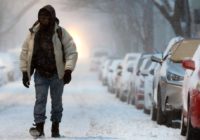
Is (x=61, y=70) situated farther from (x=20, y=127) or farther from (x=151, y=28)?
(x=151, y=28)

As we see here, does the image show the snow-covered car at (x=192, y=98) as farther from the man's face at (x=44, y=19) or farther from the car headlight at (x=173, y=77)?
the car headlight at (x=173, y=77)

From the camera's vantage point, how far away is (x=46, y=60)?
40.4 feet

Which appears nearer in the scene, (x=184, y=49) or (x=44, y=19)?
(x=44, y=19)

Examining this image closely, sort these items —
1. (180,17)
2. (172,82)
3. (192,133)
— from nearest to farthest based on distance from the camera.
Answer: (192,133)
(172,82)
(180,17)

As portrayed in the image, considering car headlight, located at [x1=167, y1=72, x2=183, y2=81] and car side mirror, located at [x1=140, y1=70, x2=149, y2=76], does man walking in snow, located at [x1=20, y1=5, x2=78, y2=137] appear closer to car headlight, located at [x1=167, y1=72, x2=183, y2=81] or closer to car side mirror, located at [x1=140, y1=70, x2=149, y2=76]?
car headlight, located at [x1=167, y1=72, x2=183, y2=81]

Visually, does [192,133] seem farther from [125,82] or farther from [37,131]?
[125,82]

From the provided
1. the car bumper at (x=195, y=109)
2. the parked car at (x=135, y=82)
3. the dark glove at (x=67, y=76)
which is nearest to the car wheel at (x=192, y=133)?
the car bumper at (x=195, y=109)

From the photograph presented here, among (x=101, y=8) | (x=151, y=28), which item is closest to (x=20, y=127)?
(x=151, y=28)

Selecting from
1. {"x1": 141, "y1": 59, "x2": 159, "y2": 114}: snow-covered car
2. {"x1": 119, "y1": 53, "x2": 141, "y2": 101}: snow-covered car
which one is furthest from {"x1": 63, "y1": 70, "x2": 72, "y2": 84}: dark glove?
{"x1": 119, "y1": 53, "x2": 141, "y2": 101}: snow-covered car

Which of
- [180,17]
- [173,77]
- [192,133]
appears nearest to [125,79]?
[180,17]

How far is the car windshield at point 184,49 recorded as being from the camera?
17.1 meters

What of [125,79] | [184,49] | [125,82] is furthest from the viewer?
[125,79]

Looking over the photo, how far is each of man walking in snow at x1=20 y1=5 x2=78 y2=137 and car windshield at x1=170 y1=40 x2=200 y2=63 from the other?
16.4ft

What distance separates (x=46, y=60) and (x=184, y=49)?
Answer: 18.2 feet
